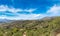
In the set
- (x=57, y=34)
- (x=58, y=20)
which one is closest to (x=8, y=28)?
(x=58, y=20)

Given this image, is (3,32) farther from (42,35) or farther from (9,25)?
(42,35)

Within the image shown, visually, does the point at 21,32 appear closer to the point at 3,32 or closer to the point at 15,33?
the point at 15,33

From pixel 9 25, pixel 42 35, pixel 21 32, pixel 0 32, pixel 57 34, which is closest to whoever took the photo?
pixel 57 34

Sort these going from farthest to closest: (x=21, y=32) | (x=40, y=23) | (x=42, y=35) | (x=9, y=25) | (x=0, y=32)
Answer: (x=40, y=23), (x=9, y=25), (x=0, y=32), (x=21, y=32), (x=42, y=35)

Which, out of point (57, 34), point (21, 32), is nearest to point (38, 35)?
point (21, 32)

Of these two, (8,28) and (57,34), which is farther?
(8,28)

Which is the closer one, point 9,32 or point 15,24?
point 9,32

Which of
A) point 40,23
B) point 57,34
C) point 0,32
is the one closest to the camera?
point 57,34

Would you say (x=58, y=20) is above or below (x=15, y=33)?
above

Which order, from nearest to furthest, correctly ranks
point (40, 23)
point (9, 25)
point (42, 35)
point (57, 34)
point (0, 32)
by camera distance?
point (57, 34)
point (42, 35)
point (0, 32)
point (9, 25)
point (40, 23)

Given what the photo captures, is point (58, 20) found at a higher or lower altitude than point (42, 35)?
higher
